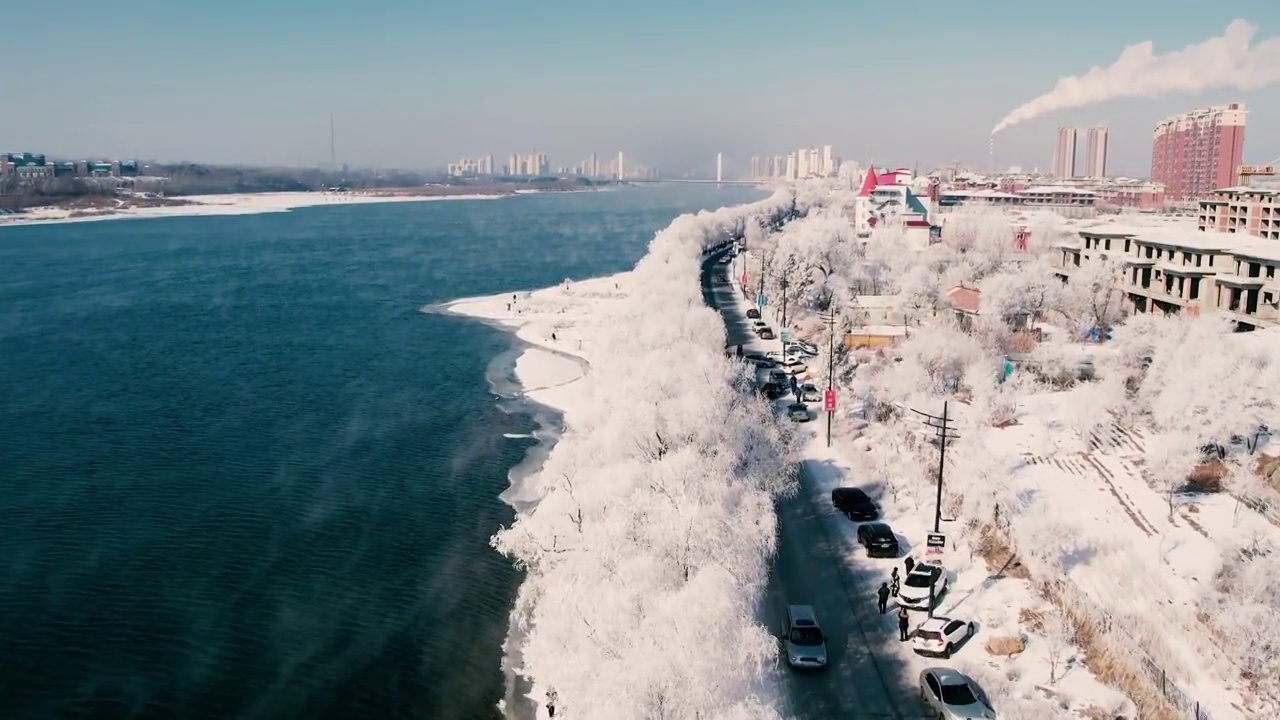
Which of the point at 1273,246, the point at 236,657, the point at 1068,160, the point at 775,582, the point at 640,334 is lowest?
the point at 236,657

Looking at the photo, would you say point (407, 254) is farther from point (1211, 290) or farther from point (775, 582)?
point (775, 582)

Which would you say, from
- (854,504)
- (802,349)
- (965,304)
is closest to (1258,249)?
(965,304)

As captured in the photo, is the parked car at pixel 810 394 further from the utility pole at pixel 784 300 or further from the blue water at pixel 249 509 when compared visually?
the utility pole at pixel 784 300

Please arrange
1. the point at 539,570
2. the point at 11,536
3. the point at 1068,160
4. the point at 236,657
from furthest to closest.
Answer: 1. the point at 1068,160
2. the point at 11,536
3. the point at 539,570
4. the point at 236,657

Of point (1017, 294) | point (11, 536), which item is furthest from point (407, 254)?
point (11, 536)

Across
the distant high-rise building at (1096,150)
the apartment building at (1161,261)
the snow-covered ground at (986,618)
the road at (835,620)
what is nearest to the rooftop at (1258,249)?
the apartment building at (1161,261)

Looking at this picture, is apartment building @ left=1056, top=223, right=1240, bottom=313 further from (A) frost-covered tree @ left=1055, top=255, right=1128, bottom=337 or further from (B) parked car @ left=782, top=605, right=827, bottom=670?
(B) parked car @ left=782, top=605, right=827, bottom=670

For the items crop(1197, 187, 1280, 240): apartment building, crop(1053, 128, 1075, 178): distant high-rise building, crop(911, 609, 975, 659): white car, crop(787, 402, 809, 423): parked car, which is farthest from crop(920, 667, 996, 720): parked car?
crop(1053, 128, 1075, 178): distant high-rise building

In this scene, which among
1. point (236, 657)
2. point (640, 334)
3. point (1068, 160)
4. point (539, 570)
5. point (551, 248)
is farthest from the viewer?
point (1068, 160)
